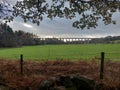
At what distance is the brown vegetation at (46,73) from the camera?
58.2 feet

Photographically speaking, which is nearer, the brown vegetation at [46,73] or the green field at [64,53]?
the brown vegetation at [46,73]

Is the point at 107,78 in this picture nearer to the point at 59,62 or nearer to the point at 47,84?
the point at 47,84

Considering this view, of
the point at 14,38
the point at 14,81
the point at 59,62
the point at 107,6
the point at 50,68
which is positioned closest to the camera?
the point at 14,81

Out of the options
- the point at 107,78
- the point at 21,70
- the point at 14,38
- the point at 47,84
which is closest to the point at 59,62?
the point at 21,70

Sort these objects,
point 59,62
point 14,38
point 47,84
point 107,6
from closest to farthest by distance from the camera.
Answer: point 47,84, point 107,6, point 59,62, point 14,38

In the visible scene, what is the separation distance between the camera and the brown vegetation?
17.8 m

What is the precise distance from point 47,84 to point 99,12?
5.77 m

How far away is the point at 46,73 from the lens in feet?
66.3

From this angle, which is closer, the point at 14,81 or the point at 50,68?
the point at 14,81

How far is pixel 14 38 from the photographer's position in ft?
240

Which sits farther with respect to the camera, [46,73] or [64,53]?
[64,53]

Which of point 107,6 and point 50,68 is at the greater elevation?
point 107,6

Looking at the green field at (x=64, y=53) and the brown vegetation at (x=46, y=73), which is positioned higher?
the brown vegetation at (x=46, y=73)

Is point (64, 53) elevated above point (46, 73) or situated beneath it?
situated beneath
